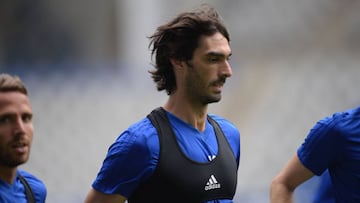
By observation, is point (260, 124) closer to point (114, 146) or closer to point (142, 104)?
point (142, 104)

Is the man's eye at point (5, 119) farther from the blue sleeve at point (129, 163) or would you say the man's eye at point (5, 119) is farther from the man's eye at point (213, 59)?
the man's eye at point (213, 59)

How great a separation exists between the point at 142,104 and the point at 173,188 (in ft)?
14.6

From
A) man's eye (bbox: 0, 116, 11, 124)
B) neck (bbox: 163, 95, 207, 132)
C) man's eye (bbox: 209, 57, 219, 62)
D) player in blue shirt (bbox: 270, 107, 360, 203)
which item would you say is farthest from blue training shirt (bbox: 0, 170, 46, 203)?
player in blue shirt (bbox: 270, 107, 360, 203)

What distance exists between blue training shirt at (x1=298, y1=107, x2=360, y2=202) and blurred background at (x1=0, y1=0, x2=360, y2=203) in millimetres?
3877

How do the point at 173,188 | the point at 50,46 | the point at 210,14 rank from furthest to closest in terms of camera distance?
the point at 50,46 → the point at 210,14 → the point at 173,188

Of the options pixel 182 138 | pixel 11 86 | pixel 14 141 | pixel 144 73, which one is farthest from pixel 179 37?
pixel 144 73

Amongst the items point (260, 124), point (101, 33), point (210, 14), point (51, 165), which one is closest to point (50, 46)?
point (101, 33)

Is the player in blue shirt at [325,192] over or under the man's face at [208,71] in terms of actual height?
under

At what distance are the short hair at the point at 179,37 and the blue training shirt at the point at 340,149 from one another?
0.58 m

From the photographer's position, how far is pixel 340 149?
4.58 m

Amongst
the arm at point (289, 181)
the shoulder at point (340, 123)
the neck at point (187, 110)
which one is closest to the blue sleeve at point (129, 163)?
the neck at point (187, 110)

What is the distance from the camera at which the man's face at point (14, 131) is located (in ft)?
14.4

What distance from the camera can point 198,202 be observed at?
4484 millimetres

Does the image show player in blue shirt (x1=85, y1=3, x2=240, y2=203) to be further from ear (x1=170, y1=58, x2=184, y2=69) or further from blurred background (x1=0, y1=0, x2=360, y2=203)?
blurred background (x1=0, y1=0, x2=360, y2=203)
